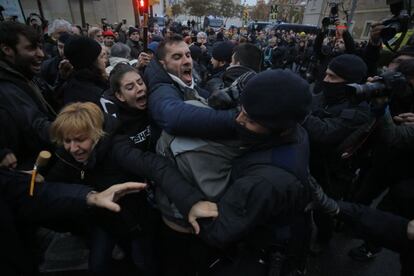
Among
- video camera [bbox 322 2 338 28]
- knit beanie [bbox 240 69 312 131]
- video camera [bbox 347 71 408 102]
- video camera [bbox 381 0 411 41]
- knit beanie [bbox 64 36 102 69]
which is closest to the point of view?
knit beanie [bbox 240 69 312 131]

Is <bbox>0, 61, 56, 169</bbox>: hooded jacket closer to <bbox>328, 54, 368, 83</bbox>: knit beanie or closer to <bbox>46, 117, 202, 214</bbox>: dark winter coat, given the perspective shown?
<bbox>46, 117, 202, 214</bbox>: dark winter coat

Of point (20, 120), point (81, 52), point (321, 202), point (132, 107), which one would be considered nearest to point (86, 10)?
point (81, 52)

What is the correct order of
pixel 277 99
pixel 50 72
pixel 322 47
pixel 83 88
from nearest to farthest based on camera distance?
pixel 277 99, pixel 83 88, pixel 50 72, pixel 322 47

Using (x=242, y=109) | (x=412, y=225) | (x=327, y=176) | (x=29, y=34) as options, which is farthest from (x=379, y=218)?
(x=29, y=34)

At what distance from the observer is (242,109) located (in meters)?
1.29

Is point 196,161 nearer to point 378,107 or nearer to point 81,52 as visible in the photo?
point 378,107

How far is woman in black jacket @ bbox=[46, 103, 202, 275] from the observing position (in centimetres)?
165

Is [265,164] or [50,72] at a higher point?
[265,164]

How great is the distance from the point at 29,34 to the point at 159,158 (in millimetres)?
1899

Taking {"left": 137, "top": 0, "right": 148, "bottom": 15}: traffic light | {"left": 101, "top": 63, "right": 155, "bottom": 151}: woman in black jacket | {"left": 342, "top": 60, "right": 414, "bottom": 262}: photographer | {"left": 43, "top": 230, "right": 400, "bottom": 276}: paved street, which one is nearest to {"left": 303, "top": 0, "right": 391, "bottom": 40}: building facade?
{"left": 137, "top": 0, "right": 148, "bottom": 15}: traffic light

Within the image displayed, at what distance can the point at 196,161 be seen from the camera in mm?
1357

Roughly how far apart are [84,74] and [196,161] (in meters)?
1.73

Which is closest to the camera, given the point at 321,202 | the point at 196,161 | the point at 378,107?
the point at 196,161

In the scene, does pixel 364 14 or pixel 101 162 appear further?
pixel 364 14
